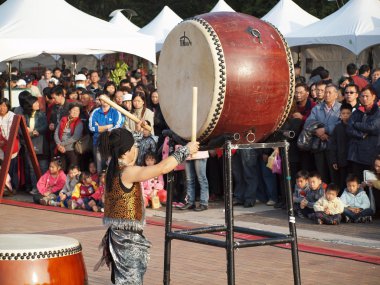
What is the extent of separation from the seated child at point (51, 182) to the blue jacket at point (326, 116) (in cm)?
400

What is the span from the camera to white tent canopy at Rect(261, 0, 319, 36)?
25841 millimetres

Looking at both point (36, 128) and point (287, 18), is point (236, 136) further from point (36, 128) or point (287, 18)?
point (287, 18)

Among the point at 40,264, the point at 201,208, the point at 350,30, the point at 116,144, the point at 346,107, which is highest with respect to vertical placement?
the point at 350,30

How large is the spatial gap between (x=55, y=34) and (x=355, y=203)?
7.17 m

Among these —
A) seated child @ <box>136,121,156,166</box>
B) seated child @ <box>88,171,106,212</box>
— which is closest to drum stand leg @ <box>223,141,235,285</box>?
seated child @ <box>88,171,106,212</box>

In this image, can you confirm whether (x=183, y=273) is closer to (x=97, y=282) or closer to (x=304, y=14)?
(x=97, y=282)

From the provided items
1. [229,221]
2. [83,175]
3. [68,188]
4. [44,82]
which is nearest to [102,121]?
[83,175]

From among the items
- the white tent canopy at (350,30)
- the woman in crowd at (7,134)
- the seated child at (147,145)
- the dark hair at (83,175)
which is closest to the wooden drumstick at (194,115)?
the seated child at (147,145)

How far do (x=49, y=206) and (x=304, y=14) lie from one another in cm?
1465

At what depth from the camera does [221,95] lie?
282 inches

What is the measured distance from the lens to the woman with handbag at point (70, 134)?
15008 mm

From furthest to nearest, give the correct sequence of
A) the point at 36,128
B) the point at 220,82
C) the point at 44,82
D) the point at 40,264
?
the point at 44,82 → the point at 36,128 → the point at 220,82 → the point at 40,264

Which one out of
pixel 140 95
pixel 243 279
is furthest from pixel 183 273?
pixel 140 95

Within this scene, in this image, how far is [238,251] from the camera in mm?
10328
